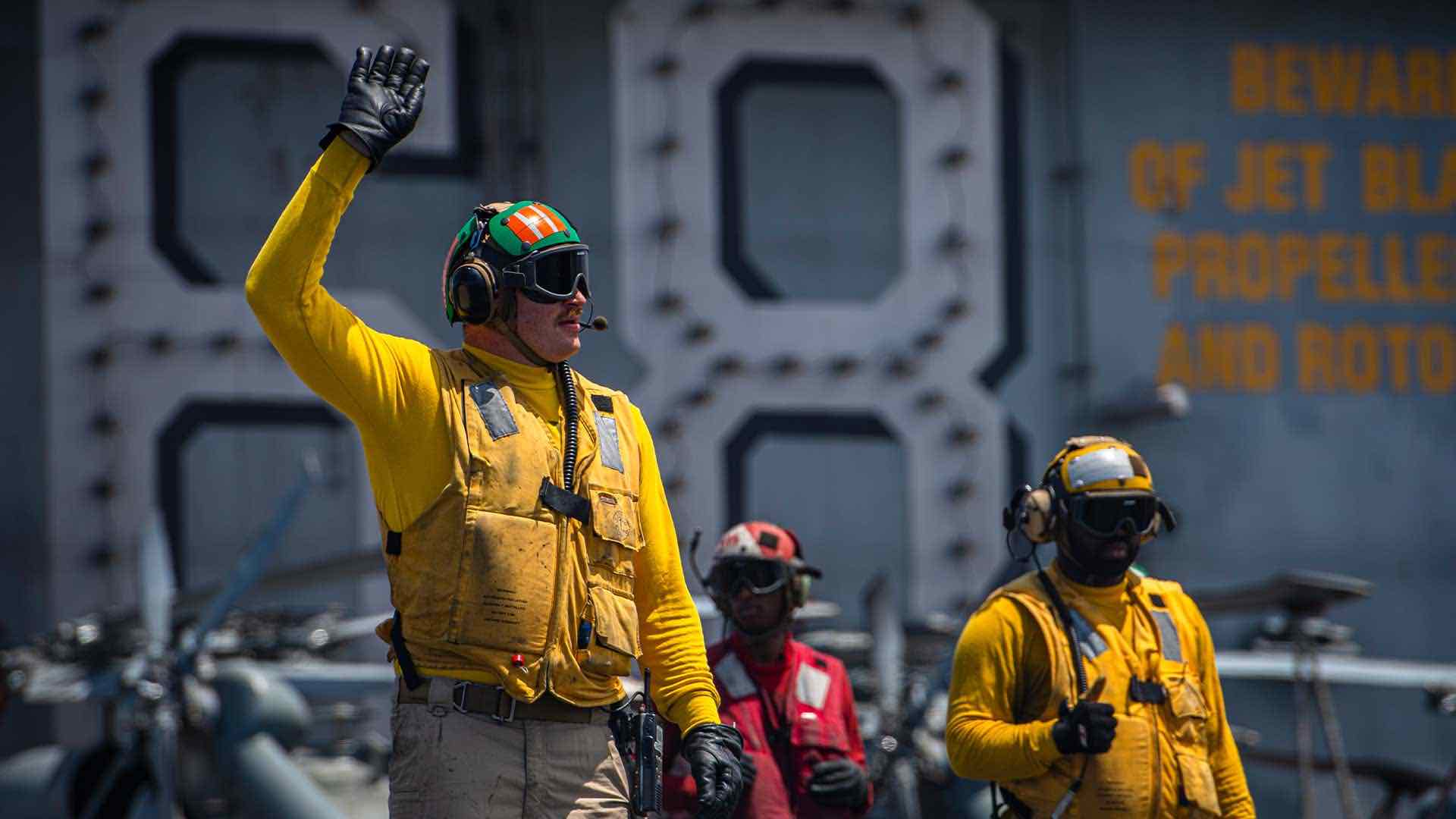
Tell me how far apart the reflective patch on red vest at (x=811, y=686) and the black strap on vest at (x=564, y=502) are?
311 centimetres

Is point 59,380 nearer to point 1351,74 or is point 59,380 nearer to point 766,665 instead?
point 766,665

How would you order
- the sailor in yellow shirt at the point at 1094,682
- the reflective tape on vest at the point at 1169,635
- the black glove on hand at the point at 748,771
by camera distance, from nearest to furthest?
the sailor in yellow shirt at the point at 1094,682, the reflective tape on vest at the point at 1169,635, the black glove on hand at the point at 748,771

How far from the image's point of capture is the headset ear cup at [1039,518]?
6.34m

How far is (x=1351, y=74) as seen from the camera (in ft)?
56.7

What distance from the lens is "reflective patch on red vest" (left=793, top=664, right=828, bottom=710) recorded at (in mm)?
7590

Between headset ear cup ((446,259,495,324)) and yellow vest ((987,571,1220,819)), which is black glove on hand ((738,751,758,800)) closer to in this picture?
yellow vest ((987,571,1220,819))

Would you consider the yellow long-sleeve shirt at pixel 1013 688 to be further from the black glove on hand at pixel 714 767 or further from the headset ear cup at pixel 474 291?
the headset ear cup at pixel 474 291

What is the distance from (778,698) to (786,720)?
10 cm

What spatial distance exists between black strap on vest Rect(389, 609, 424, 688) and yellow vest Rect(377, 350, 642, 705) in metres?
0.01

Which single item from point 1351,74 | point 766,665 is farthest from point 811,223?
point 766,665

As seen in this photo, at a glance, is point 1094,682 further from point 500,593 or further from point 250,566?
point 250,566

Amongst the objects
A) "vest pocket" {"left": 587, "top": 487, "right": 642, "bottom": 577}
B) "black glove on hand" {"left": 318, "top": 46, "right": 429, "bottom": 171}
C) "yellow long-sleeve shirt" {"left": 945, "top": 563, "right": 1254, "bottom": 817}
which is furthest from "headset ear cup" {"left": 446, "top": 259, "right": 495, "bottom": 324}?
"yellow long-sleeve shirt" {"left": 945, "top": 563, "right": 1254, "bottom": 817}

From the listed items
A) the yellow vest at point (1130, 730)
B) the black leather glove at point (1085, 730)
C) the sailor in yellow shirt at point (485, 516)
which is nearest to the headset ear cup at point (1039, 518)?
the yellow vest at point (1130, 730)

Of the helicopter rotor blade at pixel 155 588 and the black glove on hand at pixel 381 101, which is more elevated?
the black glove on hand at pixel 381 101
